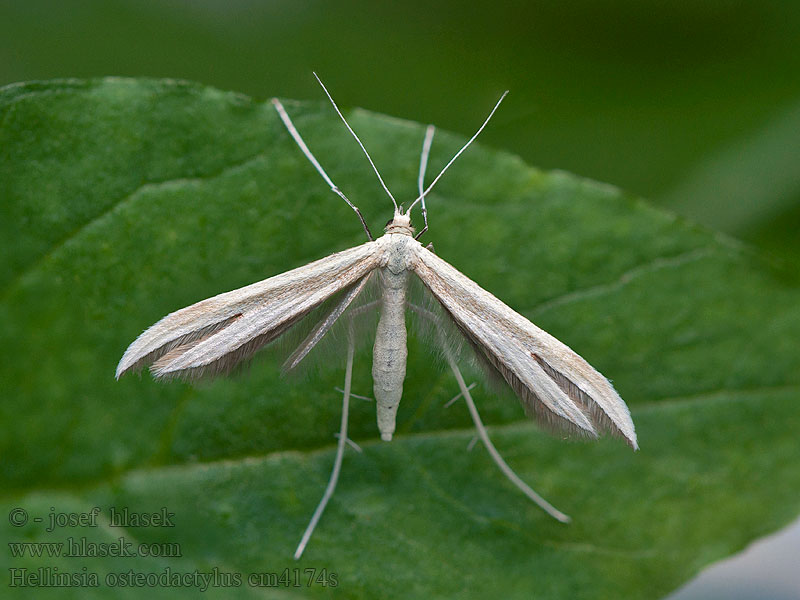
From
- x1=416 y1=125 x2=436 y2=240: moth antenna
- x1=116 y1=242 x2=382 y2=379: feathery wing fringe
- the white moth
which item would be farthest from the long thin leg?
x1=416 y1=125 x2=436 y2=240: moth antenna

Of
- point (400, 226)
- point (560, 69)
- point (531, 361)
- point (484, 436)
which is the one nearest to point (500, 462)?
point (484, 436)

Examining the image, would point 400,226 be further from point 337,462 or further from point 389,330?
point 337,462

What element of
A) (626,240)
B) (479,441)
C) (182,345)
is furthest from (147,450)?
(626,240)

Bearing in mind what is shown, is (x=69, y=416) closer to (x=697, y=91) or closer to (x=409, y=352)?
(x=409, y=352)

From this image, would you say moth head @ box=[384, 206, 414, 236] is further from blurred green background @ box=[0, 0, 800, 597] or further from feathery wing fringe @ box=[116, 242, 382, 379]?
blurred green background @ box=[0, 0, 800, 597]

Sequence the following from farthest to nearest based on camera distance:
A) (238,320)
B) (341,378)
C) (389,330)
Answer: (341,378)
(389,330)
(238,320)

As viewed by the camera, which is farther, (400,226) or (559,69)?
(559,69)

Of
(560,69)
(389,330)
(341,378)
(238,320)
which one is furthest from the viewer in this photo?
(560,69)
